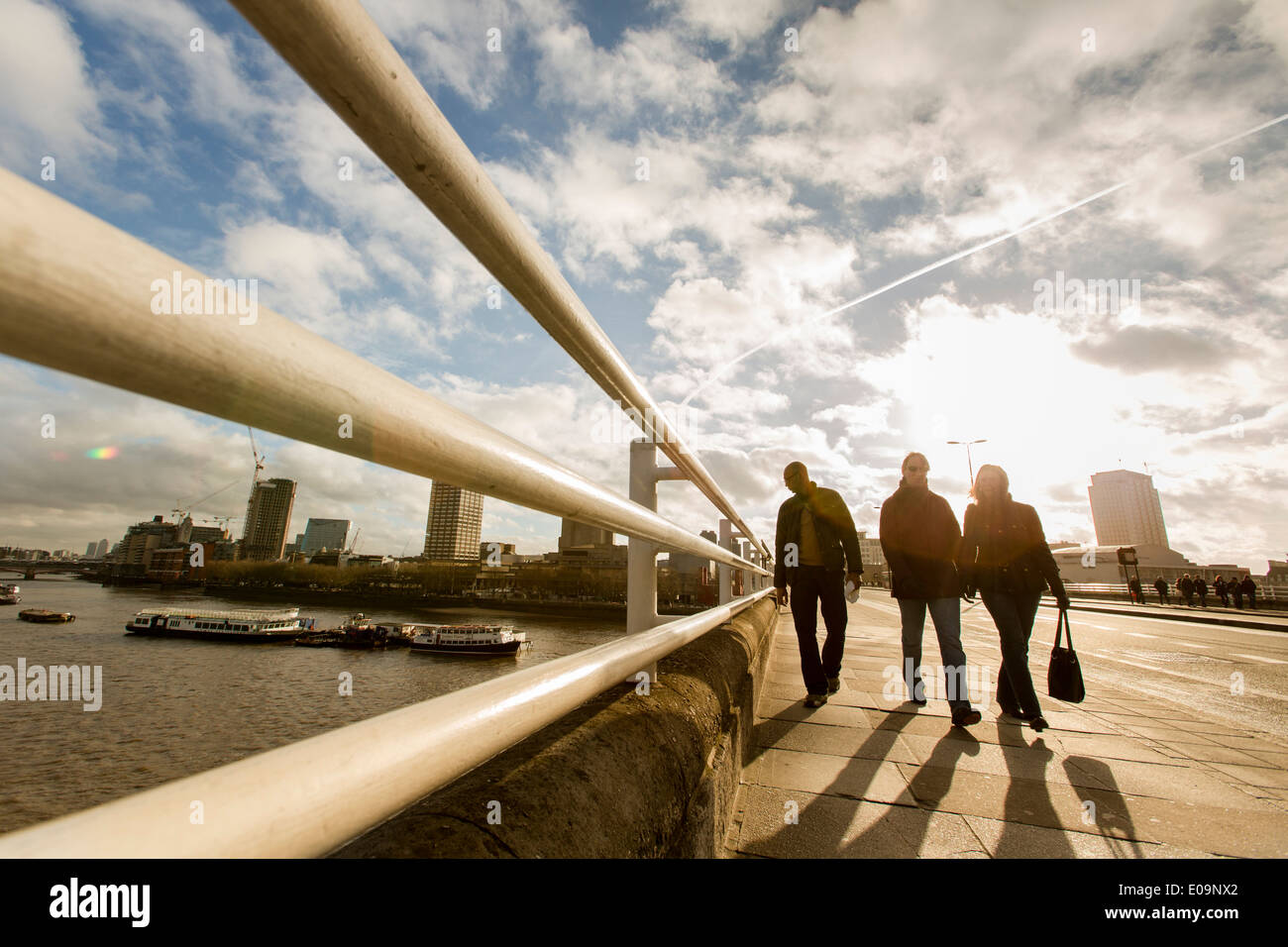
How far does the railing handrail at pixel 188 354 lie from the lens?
26 cm

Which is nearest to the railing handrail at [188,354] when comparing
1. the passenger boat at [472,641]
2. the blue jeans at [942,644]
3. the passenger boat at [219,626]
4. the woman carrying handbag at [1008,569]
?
the blue jeans at [942,644]

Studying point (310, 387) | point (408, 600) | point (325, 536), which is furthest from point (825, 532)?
point (325, 536)

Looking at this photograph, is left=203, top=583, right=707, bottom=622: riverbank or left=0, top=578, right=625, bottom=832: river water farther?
left=203, top=583, right=707, bottom=622: riverbank

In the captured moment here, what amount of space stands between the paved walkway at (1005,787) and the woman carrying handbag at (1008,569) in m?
0.34

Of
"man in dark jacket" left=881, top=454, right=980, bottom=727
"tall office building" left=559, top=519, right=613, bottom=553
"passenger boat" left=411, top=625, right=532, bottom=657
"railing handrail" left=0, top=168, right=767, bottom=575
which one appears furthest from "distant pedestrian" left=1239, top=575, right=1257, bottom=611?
"passenger boat" left=411, top=625, right=532, bottom=657

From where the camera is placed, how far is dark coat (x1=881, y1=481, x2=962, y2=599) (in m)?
3.82

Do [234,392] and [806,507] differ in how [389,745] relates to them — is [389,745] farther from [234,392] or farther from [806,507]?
[806,507]

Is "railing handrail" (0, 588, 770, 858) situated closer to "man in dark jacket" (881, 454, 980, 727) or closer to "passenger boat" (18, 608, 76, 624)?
"man in dark jacket" (881, 454, 980, 727)

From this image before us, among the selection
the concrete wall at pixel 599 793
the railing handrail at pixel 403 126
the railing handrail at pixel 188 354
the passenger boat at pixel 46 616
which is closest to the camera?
the railing handrail at pixel 188 354

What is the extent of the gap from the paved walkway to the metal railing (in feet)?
4.75

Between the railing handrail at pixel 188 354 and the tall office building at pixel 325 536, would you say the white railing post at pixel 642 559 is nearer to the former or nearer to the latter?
the railing handrail at pixel 188 354

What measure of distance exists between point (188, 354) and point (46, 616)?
82.0 m

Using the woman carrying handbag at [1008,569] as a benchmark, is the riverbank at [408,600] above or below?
below
